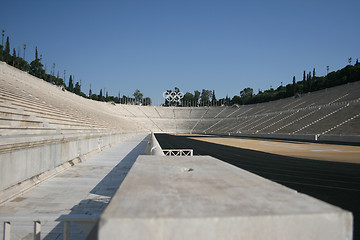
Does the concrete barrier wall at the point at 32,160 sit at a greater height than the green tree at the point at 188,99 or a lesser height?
lesser

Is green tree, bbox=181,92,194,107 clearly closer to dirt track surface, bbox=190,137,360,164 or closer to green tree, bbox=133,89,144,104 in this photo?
green tree, bbox=133,89,144,104

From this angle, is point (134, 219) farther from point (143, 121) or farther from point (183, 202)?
point (143, 121)

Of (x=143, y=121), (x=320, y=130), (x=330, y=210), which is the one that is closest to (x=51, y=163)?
(x=330, y=210)

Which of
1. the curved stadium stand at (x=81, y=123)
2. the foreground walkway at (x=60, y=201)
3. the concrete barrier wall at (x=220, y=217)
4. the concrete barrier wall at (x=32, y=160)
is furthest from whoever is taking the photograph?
the curved stadium stand at (x=81, y=123)

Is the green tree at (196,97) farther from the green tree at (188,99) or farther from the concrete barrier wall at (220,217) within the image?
the concrete barrier wall at (220,217)

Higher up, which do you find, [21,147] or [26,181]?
[21,147]

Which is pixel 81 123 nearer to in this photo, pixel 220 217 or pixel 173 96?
pixel 220 217

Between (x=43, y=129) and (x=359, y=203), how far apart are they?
37.4ft

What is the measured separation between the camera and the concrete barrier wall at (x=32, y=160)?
464cm

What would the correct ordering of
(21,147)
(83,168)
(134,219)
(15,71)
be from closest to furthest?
(134,219) < (21,147) < (83,168) < (15,71)

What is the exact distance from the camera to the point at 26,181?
5.45 metres

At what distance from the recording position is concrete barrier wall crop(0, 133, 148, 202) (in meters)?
4.64

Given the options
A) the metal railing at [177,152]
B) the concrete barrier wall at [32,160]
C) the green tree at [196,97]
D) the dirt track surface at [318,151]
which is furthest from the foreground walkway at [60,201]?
the green tree at [196,97]

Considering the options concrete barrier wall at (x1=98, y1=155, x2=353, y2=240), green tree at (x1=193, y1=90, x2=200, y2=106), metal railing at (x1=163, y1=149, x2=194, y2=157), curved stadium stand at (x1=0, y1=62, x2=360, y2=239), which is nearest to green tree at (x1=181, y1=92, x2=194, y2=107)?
green tree at (x1=193, y1=90, x2=200, y2=106)
